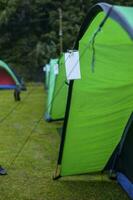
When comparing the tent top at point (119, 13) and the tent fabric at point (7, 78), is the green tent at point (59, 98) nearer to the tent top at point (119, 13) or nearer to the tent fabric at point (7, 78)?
the tent fabric at point (7, 78)

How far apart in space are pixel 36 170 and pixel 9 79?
368 inches

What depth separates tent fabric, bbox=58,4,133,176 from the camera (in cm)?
523

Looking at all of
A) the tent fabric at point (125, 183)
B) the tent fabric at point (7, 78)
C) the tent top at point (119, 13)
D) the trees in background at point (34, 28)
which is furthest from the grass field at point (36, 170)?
the trees in background at point (34, 28)

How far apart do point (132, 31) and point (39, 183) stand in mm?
2470

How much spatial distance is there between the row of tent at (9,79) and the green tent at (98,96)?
372 inches

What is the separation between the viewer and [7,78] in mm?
15711

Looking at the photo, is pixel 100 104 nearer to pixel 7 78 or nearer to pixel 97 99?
pixel 97 99

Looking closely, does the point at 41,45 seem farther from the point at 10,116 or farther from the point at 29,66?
the point at 10,116

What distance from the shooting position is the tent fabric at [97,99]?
523 centimetres

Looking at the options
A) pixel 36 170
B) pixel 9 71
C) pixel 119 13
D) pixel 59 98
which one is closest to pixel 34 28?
pixel 9 71

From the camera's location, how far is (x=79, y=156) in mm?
5770

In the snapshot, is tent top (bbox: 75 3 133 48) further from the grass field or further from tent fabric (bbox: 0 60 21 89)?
tent fabric (bbox: 0 60 21 89)

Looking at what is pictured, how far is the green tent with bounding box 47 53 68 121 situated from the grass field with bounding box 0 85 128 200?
265 mm

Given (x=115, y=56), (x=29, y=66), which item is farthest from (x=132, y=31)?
(x=29, y=66)
